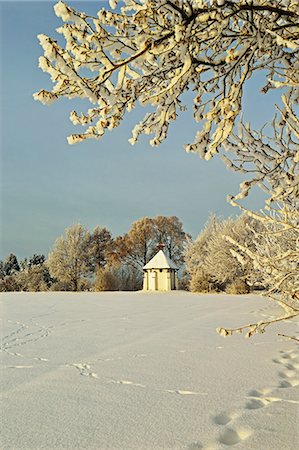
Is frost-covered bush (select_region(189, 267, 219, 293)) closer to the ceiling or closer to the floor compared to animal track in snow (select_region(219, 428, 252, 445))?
closer to the ceiling

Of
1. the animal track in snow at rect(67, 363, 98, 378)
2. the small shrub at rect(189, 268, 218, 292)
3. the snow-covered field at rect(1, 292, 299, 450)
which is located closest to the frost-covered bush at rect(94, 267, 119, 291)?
the small shrub at rect(189, 268, 218, 292)

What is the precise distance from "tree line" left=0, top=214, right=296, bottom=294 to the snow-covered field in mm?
16791

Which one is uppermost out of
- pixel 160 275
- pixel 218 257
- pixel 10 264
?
pixel 10 264

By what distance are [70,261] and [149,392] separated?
92.1ft

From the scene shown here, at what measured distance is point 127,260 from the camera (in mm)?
33594

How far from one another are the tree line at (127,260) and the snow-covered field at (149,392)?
1679cm

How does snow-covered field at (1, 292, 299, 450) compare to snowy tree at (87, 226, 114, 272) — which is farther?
snowy tree at (87, 226, 114, 272)

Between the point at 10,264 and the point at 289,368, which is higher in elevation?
the point at 10,264

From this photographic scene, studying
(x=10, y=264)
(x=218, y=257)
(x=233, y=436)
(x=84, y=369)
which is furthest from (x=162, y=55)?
(x=10, y=264)

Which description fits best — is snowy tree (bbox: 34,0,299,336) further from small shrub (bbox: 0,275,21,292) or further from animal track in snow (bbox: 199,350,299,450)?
small shrub (bbox: 0,275,21,292)

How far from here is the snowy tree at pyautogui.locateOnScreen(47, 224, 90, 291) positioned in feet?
100

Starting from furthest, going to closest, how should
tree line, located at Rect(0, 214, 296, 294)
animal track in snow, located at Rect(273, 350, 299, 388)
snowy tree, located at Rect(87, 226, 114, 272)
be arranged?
snowy tree, located at Rect(87, 226, 114, 272), tree line, located at Rect(0, 214, 296, 294), animal track in snow, located at Rect(273, 350, 299, 388)

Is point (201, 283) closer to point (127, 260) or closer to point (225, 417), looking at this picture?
point (127, 260)

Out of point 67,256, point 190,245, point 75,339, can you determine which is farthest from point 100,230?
point 75,339
